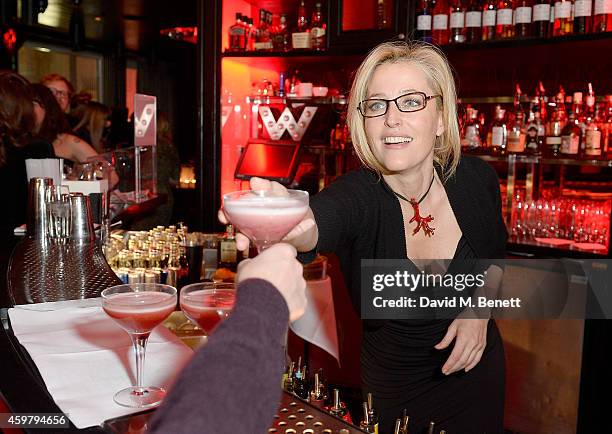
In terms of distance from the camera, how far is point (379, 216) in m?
1.99

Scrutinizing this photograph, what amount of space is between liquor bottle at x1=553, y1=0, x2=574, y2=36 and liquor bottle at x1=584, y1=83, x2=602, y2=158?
1.22ft

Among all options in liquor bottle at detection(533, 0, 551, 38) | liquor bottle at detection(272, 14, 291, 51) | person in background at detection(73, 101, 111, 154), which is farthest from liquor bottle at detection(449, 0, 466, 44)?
person in background at detection(73, 101, 111, 154)

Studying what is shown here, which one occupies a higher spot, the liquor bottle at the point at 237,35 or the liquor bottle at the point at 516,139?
the liquor bottle at the point at 237,35

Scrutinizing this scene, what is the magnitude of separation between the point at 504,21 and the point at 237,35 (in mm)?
1804

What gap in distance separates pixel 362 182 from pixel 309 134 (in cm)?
247

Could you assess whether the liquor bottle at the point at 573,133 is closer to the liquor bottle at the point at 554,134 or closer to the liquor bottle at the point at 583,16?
the liquor bottle at the point at 554,134

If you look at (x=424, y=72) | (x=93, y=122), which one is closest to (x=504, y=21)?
(x=424, y=72)

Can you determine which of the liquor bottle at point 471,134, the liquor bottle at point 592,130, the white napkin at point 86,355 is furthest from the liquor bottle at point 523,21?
the white napkin at point 86,355

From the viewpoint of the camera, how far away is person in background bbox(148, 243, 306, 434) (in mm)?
614

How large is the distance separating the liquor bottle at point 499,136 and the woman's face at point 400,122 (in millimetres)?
1799

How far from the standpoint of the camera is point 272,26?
14.9ft

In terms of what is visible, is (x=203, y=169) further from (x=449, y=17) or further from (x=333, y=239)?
(x=333, y=239)

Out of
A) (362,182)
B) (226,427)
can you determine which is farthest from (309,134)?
(226,427)

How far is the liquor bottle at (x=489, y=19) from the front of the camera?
340 cm
